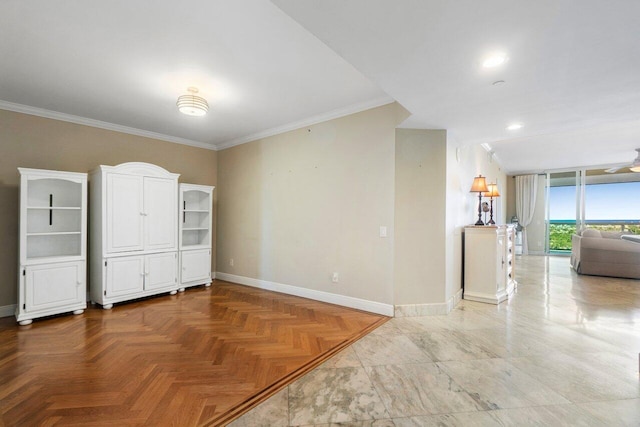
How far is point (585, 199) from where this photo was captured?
8.31m

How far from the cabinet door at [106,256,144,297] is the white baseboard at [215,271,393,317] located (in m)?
1.59

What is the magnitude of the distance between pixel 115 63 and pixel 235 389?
312 cm

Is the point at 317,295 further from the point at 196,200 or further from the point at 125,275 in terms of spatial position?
the point at 196,200

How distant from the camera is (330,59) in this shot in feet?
8.49

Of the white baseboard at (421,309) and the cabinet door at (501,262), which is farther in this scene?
the cabinet door at (501,262)

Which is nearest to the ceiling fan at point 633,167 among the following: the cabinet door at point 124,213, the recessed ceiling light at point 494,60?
the recessed ceiling light at point 494,60

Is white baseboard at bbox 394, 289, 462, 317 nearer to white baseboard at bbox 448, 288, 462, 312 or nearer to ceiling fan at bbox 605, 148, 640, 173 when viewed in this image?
white baseboard at bbox 448, 288, 462, 312

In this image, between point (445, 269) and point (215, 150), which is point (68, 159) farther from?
point (445, 269)

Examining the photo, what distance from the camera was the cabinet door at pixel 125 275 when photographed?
12.6 ft

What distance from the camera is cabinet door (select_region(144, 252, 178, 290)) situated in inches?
166

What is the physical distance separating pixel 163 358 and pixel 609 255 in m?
7.87

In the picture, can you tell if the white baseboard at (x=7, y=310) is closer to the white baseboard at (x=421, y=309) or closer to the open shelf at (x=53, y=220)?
the open shelf at (x=53, y=220)

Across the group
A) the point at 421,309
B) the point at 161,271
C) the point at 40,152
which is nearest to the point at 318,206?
the point at 421,309

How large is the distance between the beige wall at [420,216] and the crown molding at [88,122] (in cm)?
397
